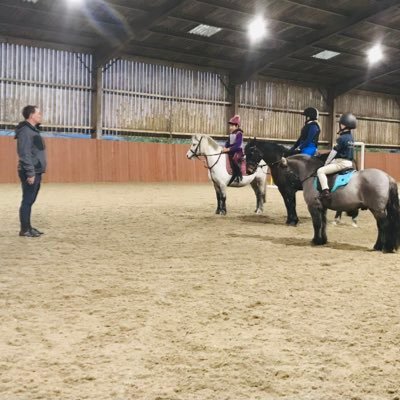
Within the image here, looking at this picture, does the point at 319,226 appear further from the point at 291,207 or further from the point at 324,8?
the point at 324,8

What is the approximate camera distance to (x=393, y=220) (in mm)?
6441

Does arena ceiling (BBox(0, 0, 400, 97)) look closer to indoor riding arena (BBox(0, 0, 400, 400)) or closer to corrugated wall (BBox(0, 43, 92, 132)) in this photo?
indoor riding arena (BBox(0, 0, 400, 400))

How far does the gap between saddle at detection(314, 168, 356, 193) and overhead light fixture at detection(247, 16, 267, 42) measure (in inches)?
517

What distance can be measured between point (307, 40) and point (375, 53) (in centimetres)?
422

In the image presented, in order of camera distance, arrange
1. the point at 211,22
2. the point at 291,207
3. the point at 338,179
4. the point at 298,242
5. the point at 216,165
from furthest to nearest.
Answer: the point at 211,22, the point at 216,165, the point at 291,207, the point at 298,242, the point at 338,179

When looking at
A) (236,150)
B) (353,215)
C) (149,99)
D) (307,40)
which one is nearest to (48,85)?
(149,99)

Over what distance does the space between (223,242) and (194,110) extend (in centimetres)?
1651

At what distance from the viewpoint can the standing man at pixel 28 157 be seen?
684 cm

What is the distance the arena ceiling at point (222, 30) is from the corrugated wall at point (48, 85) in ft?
1.97

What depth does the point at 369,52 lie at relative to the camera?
23062mm

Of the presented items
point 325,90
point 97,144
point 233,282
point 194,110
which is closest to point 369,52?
point 325,90

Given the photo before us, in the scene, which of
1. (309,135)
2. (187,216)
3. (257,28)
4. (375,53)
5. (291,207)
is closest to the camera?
(309,135)

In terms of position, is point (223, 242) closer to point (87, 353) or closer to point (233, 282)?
point (233, 282)

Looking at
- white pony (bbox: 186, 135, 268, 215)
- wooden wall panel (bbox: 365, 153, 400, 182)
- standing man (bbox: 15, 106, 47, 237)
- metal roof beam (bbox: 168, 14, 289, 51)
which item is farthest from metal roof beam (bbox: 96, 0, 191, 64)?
wooden wall panel (bbox: 365, 153, 400, 182)
